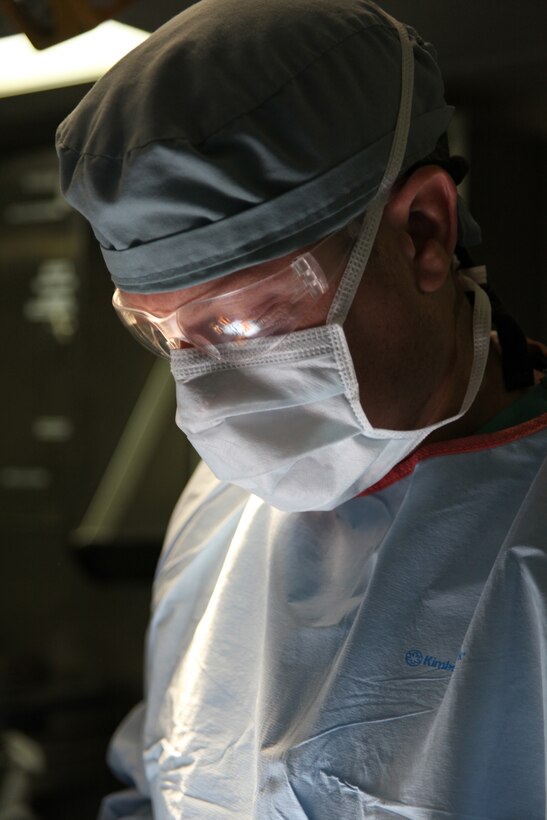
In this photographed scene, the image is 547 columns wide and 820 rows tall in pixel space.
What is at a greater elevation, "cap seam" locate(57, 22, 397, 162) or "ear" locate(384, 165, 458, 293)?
"cap seam" locate(57, 22, 397, 162)

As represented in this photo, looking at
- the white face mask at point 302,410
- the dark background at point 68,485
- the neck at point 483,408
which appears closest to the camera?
the white face mask at point 302,410

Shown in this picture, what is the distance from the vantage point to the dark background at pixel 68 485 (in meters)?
2.85

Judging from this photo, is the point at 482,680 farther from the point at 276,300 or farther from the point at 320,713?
the point at 276,300

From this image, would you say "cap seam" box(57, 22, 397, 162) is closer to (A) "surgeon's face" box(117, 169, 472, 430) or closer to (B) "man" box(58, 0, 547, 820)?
(B) "man" box(58, 0, 547, 820)

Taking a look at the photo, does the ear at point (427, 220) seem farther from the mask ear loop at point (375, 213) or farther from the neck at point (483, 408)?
the neck at point (483, 408)

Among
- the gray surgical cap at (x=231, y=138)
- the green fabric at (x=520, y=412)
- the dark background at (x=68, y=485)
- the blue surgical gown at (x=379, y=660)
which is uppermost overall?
the gray surgical cap at (x=231, y=138)

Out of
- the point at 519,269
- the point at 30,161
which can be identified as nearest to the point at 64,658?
the point at 30,161

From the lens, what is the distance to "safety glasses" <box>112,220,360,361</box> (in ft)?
3.10

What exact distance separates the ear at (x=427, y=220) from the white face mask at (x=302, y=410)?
0.15ft

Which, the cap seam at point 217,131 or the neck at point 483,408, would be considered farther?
the neck at point 483,408

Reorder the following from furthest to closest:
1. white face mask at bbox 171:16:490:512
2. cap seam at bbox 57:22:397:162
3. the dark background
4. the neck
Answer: the dark background
the neck
white face mask at bbox 171:16:490:512
cap seam at bbox 57:22:397:162

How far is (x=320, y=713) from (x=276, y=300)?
41 centimetres

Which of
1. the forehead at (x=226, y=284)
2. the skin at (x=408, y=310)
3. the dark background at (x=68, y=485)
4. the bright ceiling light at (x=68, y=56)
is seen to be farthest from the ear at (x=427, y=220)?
the dark background at (x=68, y=485)

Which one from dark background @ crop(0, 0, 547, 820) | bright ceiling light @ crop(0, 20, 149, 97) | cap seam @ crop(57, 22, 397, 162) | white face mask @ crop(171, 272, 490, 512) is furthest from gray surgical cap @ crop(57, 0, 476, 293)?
dark background @ crop(0, 0, 547, 820)
